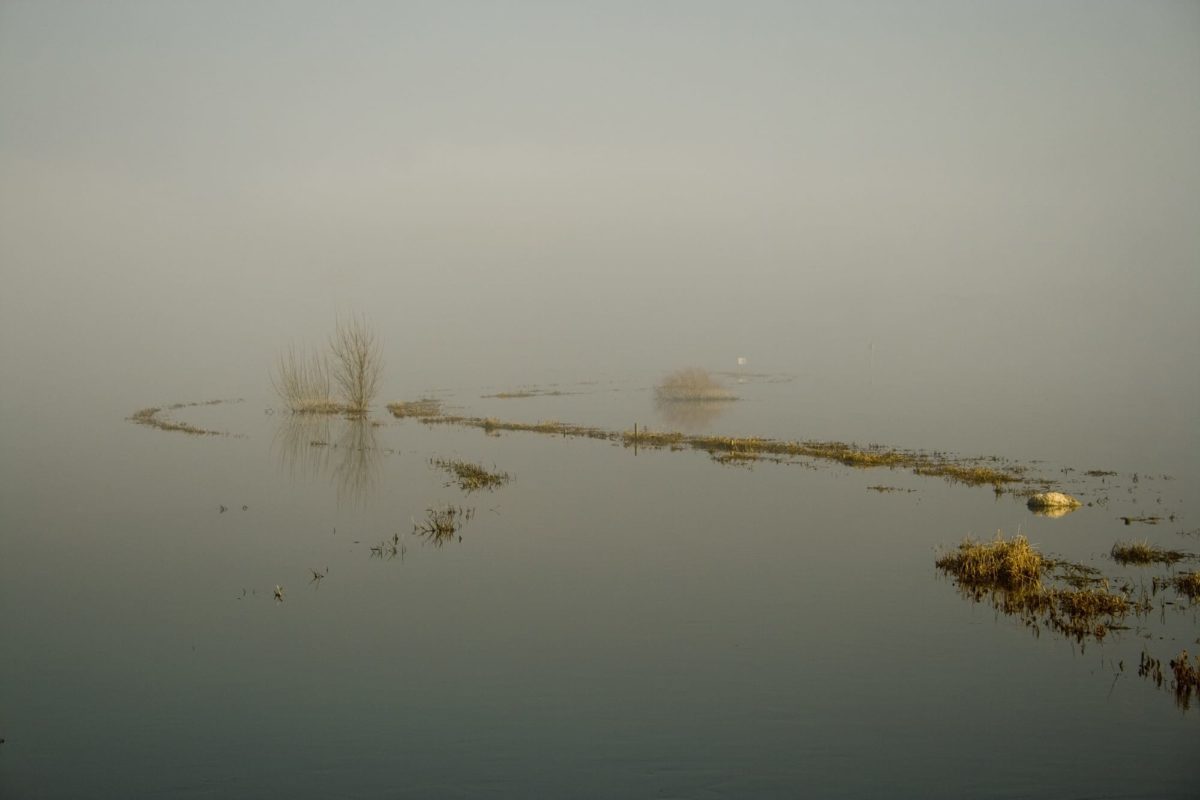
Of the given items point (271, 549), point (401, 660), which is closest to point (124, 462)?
point (271, 549)

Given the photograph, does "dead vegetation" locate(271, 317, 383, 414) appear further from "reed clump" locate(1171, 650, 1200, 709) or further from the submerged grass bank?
"reed clump" locate(1171, 650, 1200, 709)

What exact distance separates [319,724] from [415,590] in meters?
6.46

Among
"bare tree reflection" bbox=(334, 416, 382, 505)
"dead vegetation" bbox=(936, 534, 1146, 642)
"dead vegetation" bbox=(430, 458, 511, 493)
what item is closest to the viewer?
"dead vegetation" bbox=(936, 534, 1146, 642)

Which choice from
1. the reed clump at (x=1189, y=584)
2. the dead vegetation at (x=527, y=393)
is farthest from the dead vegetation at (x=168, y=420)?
the reed clump at (x=1189, y=584)

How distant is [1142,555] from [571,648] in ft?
44.1

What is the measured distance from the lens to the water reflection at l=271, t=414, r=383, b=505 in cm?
3294

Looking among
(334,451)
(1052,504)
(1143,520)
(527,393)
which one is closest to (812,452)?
(1052,504)

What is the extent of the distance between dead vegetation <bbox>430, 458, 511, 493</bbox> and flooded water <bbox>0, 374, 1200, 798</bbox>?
0.72 meters

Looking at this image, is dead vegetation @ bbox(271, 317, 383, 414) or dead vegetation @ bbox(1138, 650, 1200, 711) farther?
dead vegetation @ bbox(271, 317, 383, 414)

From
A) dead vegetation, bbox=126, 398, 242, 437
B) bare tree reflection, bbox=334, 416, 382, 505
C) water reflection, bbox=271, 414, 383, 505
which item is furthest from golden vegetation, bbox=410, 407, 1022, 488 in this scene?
dead vegetation, bbox=126, 398, 242, 437

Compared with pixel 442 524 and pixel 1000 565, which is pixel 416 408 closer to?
pixel 442 524

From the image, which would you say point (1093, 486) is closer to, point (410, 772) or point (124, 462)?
point (410, 772)

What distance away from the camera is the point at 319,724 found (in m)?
13.1

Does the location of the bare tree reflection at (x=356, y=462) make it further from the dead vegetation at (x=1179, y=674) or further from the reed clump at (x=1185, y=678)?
the reed clump at (x=1185, y=678)
